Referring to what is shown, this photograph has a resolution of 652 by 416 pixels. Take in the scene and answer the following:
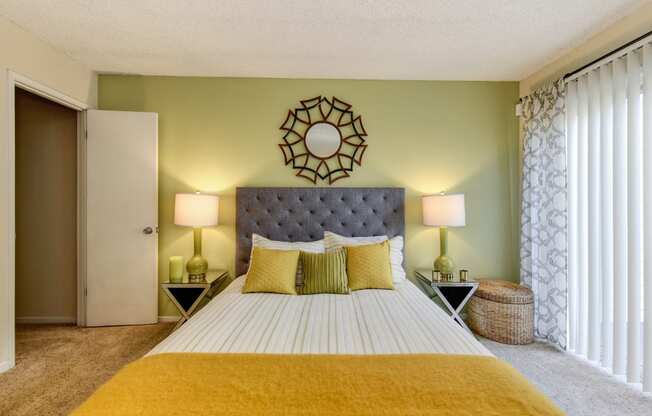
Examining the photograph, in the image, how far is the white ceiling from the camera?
83.1 inches

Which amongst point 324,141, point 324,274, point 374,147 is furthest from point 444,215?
point 324,141

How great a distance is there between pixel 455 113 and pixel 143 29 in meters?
2.90

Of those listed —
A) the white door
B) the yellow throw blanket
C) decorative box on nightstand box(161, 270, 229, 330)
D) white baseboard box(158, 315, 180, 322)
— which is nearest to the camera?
the yellow throw blanket

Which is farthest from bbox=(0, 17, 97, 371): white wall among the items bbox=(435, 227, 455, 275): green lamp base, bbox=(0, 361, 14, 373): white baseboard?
bbox=(435, 227, 455, 275): green lamp base

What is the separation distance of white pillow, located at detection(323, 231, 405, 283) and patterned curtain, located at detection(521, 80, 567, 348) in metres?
1.25

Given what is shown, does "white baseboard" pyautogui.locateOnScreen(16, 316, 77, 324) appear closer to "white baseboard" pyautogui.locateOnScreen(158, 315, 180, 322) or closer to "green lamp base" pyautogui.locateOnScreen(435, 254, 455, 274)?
"white baseboard" pyautogui.locateOnScreen(158, 315, 180, 322)

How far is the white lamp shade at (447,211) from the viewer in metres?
2.91

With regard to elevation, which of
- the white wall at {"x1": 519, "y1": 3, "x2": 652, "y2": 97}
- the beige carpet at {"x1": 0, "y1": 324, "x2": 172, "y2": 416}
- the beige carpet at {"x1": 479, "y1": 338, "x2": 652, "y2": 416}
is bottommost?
the beige carpet at {"x1": 479, "y1": 338, "x2": 652, "y2": 416}

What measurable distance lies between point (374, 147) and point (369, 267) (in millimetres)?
1342

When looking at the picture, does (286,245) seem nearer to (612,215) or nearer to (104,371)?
(104,371)

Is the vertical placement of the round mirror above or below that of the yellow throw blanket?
above

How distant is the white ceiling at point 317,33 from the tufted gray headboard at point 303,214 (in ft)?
3.93

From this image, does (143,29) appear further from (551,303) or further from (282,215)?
(551,303)

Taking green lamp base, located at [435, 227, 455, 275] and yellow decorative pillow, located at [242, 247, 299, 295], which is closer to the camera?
yellow decorative pillow, located at [242, 247, 299, 295]
